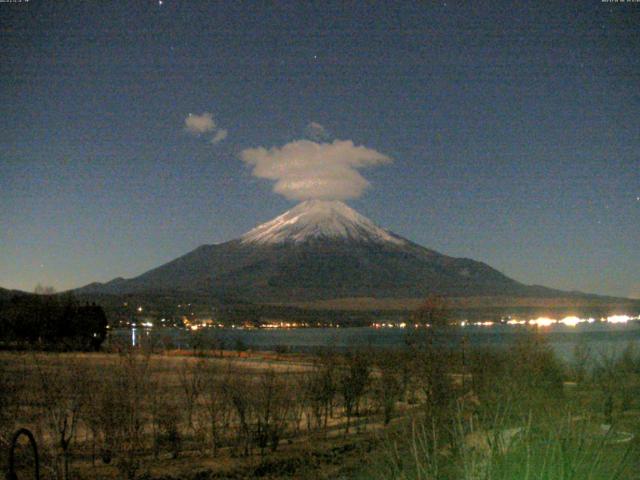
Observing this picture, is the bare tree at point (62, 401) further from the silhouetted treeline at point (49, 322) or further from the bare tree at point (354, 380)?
the silhouetted treeline at point (49, 322)

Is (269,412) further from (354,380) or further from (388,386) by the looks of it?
(354,380)

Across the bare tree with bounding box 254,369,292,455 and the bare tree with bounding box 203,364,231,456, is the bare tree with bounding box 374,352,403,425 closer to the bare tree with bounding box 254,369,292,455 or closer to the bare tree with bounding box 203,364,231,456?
the bare tree with bounding box 254,369,292,455

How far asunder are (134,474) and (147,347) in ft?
8.80

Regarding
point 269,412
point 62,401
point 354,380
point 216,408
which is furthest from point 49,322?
point 62,401

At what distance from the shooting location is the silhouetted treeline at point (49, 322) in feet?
184

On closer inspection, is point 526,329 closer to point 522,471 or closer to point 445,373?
point 445,373

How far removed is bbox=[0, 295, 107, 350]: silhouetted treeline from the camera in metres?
56.1

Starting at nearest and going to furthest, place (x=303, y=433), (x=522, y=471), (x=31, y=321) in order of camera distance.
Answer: (x=522, y=471)
(x=303, y=433)
(x=31, y=321)

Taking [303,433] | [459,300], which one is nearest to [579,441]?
[303,433]

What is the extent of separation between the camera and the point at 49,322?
59000 mm

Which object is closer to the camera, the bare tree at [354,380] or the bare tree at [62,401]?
the bare tree at [62,401]

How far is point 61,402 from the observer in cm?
1588

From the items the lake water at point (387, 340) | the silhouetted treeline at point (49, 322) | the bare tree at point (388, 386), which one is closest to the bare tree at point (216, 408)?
the lake water at point (387, 340)

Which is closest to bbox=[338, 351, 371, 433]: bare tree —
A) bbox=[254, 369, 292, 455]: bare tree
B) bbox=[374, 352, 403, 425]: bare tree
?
bbox=[374, 352, 403, 425]: bare tree
